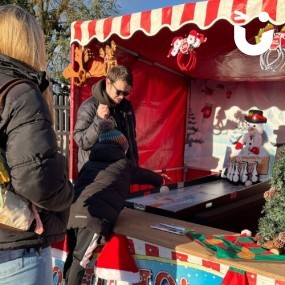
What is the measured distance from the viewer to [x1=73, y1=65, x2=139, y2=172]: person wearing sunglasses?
8.03 feet

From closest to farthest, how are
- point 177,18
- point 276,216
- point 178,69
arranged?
point 276,216 < point 177,18 < point 178,69

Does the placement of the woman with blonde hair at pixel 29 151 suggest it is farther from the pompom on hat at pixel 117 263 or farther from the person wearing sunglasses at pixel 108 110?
the person wearing sunglasses at pixel 108 110

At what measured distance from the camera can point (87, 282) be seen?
1.87 m

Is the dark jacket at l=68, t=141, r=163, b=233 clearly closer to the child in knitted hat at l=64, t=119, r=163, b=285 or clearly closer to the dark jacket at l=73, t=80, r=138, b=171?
the child in knitted hat at l=64, t=119, r=163, b=285

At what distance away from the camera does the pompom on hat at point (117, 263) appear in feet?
5.29

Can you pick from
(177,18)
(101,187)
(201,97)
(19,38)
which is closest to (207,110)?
(201,97)

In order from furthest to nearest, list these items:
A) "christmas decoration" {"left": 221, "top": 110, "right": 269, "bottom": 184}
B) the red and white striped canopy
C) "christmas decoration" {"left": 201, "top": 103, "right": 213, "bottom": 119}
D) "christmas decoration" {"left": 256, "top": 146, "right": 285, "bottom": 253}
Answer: "christmas decoration" {"left": 201, "top": 103, "right": 213, "bottom": 119} → "christmas decoration" {"left": 221, "top": 110, "right": 269, "bottom": 184} → the red and white striped canopy → "christmas decoration" {"left": 256, "top": 146, "right": 285, "bottom": 253}

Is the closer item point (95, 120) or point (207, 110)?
point (95, 120)

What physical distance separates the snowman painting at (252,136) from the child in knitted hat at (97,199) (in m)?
2.48

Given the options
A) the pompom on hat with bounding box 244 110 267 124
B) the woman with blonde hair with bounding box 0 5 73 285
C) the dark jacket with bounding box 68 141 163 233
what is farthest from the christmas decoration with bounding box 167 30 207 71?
the woman with blonde hair with bounding box 0 5 73 285

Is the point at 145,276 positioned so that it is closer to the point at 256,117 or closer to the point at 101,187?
the point at 101,187

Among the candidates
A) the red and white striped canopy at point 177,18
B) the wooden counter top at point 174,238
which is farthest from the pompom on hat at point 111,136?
the red and white striped canopy at point 177,18

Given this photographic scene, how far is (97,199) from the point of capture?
1.71 m

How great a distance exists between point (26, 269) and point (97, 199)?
0.62m
